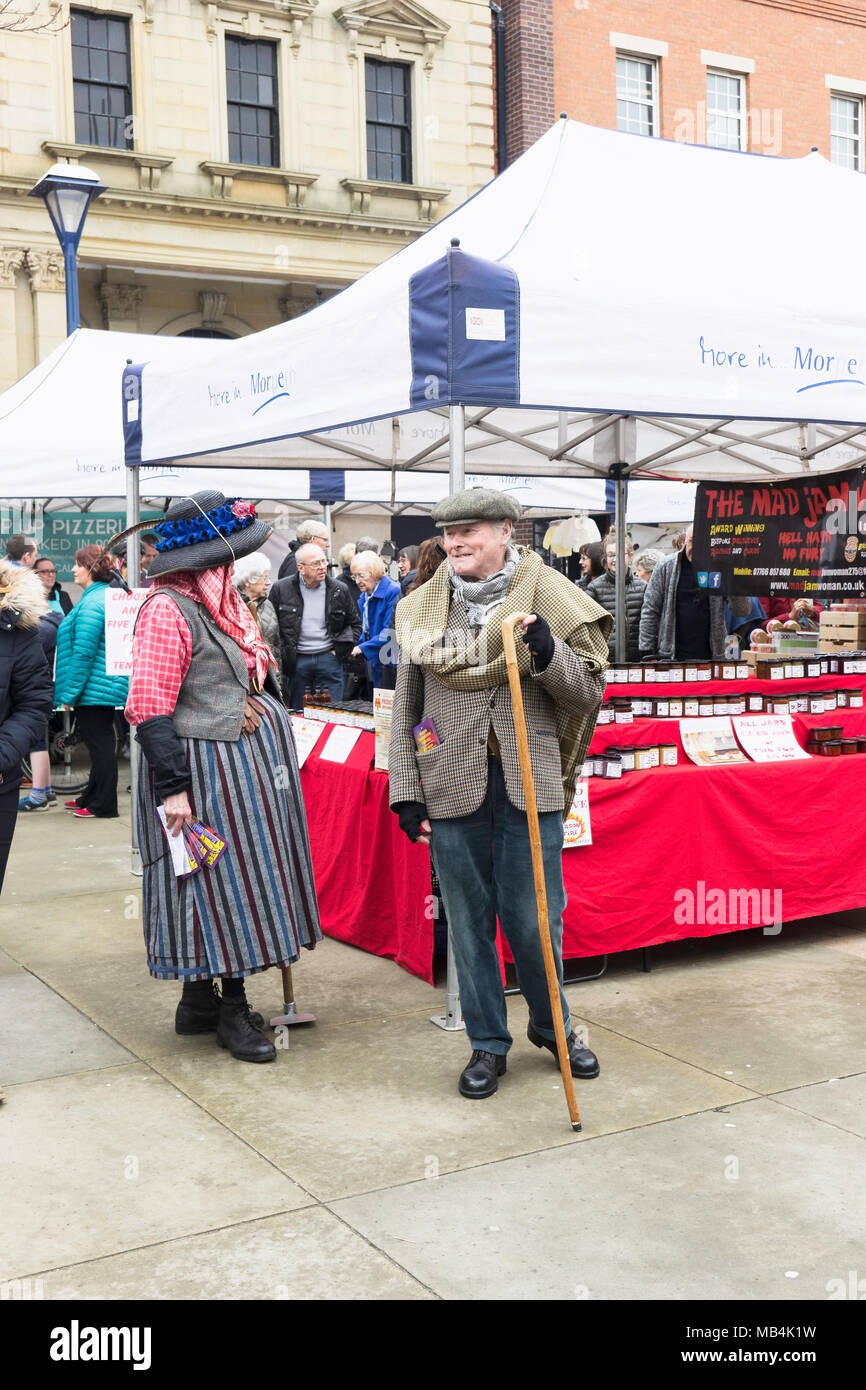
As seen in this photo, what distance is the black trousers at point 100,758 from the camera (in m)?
9.34

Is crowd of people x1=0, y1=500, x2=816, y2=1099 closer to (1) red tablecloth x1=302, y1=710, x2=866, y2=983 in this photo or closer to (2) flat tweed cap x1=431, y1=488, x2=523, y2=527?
(2) flat tweed cap x1=431, y1=488, x2=523, y2=527

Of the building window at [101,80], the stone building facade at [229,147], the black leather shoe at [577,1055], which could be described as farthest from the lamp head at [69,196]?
the black leather shoe at [577,1055]

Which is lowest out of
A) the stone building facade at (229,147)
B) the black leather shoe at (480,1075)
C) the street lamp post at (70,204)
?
the black leather shoe at (480,1075)

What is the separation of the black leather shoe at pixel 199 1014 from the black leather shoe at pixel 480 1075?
105cm

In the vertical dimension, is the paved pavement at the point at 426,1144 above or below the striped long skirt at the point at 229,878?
below

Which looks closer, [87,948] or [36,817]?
[87,948]

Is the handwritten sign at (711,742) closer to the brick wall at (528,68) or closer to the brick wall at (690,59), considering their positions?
the brick wall at (528,68)

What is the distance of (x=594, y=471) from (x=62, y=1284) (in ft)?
19.7

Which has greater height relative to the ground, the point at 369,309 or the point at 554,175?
the point at 554,175

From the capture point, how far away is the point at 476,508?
407 cm

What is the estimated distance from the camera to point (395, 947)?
5895mm

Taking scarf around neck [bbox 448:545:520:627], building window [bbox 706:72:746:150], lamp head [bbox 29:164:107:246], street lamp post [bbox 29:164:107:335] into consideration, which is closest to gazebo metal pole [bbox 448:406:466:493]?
scarf around neck [bbox 448:545:520:627]
